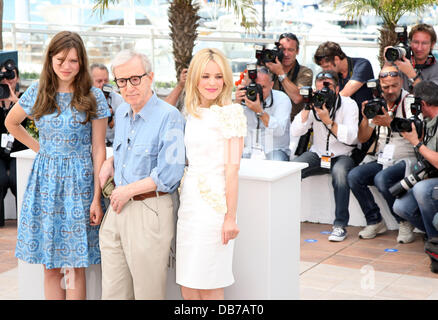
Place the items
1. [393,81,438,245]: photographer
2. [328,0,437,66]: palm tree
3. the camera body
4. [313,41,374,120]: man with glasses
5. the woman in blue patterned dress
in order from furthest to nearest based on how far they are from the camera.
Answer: [328,0,437,66]: palm tree < [313,41,374,120]: man with glasses < the camera body < [393,81,438,245]: photographer < the woman in blue patterned dress

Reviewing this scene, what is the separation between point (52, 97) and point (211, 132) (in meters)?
0.88

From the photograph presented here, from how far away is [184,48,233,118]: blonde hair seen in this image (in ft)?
10.4

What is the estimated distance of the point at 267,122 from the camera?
6250 mm

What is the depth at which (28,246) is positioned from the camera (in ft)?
11.6

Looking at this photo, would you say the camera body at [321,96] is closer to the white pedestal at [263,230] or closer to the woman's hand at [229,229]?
the white pedestal at [263,230]

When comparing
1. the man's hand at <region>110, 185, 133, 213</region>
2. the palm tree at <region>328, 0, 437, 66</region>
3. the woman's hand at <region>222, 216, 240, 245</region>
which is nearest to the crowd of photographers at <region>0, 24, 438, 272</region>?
the woman's hand at <region>222, 216, 240, 245</region>

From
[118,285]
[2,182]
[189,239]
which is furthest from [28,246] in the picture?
[2,182]

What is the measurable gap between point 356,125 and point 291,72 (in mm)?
1252

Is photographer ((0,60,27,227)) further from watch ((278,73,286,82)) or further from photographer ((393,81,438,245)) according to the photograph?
photographer ((393,81,438,245))

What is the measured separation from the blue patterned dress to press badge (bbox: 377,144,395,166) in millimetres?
2997

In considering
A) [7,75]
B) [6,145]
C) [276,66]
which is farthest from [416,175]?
[7,75]

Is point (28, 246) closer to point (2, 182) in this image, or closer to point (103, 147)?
point (103, 147)

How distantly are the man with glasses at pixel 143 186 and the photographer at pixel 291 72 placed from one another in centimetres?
368

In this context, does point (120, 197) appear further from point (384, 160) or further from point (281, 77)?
point (281, 77)
